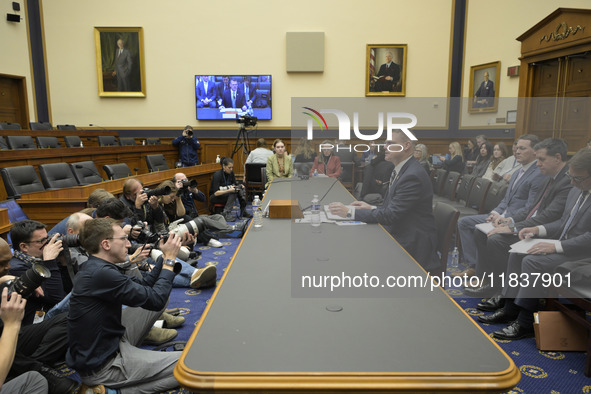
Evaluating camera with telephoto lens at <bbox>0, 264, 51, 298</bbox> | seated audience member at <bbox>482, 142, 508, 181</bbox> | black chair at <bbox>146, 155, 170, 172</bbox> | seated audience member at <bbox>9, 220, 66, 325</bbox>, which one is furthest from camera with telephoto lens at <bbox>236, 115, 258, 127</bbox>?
camera with telephoto lens at <bbox>0, 264, 51, 298</bbox>

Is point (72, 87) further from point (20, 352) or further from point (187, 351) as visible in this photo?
point (187, 351)

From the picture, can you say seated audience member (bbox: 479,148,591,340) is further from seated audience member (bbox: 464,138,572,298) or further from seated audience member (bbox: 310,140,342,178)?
seated audience member (bbox: 310,140,342,178)

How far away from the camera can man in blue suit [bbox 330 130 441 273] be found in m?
2.28

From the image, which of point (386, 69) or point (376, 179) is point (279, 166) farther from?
point (386, 69)

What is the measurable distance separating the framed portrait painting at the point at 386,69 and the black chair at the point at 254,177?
145 inches

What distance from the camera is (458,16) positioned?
8.70 m

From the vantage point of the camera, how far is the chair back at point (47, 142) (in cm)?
665

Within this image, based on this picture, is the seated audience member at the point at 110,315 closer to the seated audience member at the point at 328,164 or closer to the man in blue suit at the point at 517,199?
the seated audience member at the point at 328,164

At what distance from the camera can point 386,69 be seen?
896 cm

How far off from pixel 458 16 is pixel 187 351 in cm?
947

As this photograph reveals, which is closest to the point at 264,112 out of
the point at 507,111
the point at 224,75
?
the point at 224,75

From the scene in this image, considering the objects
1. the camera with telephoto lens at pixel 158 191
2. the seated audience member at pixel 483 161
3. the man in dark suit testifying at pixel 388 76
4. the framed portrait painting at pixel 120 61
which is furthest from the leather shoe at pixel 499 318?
the framed portrait painting at pixel 120 61

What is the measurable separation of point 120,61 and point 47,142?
3052 mm

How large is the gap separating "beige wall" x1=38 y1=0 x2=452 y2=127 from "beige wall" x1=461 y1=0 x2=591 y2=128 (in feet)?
1.80
